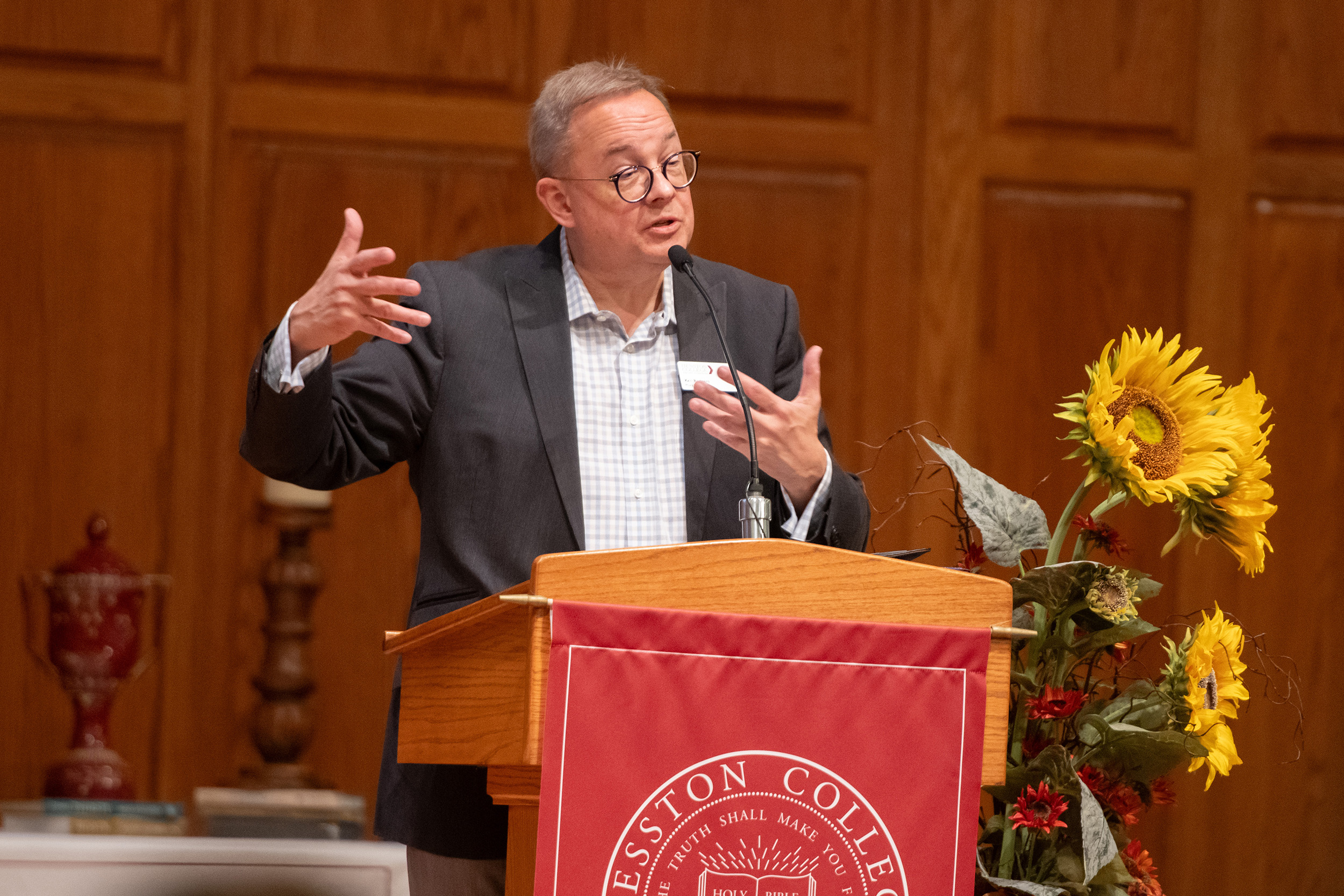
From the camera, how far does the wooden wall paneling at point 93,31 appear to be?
10.8ft

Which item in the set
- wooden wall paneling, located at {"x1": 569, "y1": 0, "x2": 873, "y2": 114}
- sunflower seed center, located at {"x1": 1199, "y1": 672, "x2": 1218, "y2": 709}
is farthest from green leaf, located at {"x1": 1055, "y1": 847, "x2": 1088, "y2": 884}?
wooden wall paneling, located at {"x1": 569, "y1": 0, "x2": 873, "y2": 114}

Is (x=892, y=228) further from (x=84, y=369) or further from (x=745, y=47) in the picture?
(x=84, y=369)

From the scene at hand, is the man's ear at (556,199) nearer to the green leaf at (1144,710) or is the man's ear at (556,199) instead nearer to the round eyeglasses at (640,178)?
the round eyeglasses at (640,178)

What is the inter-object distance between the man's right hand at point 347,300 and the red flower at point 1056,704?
80 centimetres

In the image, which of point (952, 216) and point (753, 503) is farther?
point (952, 216)

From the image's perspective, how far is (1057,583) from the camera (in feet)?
5.46

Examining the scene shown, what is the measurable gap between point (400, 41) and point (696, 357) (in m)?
1.77

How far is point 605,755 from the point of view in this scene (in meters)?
1.38

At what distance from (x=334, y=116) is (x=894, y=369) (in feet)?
4.75

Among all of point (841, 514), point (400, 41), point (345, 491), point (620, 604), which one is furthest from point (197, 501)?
point (620, 604)

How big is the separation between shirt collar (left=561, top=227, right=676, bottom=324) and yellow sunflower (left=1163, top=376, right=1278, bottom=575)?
739mm

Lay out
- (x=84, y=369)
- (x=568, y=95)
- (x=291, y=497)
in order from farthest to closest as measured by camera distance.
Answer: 1. (x=84, y=369)
2. (x=291, y=497)
3. (x=568, y=95)

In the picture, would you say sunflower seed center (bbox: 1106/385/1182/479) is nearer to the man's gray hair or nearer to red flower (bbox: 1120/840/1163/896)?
red flower (bbox: 1120/840/1163/896)

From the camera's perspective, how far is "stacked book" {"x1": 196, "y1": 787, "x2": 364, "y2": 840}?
8.23 ft
